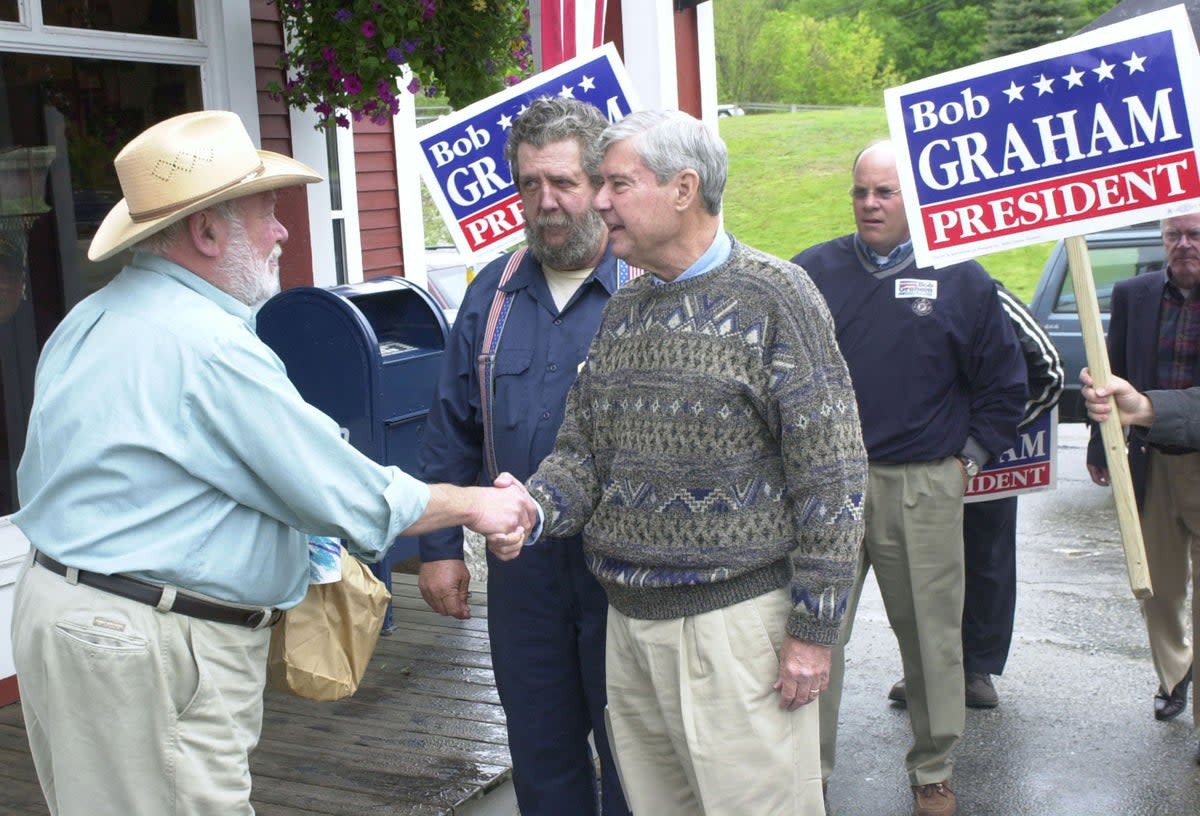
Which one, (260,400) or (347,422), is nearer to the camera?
(260,400)

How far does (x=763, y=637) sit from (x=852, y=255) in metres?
1.88

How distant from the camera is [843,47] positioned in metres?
34.8

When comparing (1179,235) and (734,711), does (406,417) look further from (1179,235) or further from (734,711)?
(734,711)

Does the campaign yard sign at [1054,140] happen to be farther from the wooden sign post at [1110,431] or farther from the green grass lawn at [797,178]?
the green grass lawn at [797,178]

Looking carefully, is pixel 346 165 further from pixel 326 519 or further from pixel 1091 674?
pixel 326 519

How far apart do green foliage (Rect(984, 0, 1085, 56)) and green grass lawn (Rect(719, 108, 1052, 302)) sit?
3718 mm

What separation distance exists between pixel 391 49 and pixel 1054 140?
134 inches

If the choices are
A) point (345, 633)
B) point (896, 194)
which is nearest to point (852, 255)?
point (896, 194)

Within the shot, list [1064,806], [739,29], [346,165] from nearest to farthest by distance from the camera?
[1064,806] < [346,165] < [739,29]

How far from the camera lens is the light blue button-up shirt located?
251cm

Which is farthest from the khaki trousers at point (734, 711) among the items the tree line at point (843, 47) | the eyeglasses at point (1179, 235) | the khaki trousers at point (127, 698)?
the tree line at point (843, 47)

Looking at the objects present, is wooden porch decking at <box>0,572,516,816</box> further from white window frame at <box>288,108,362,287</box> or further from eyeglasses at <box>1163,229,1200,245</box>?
eyeglasses at <box>1163,229,1200,245</box>

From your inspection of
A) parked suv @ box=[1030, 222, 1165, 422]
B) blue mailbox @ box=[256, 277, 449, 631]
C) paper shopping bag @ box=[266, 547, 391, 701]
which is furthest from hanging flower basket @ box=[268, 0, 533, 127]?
parked suv @ box=[1030, 222, 1165, 422]

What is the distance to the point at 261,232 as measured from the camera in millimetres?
2768
